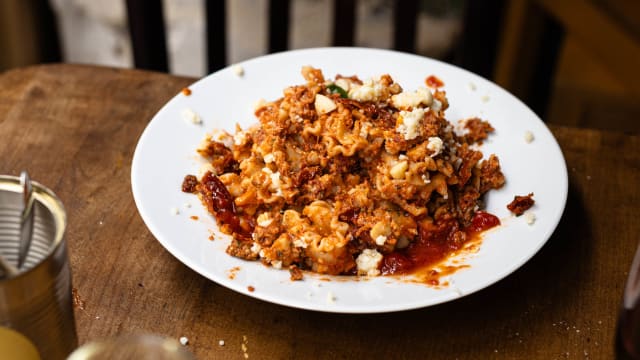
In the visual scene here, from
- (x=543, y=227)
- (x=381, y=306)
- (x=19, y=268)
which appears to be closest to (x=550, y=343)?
(x=543, y=227)

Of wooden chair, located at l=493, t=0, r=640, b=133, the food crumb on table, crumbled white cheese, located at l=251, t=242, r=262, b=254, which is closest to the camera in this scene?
the food crumb on table

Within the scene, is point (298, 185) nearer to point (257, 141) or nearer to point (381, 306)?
point (257, 141)

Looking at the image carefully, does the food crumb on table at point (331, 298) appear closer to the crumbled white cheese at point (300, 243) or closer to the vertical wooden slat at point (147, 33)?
the crumbled white cheese at point (300, 243)

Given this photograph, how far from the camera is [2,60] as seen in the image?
3.20 meters

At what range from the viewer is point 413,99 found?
4.92 ft

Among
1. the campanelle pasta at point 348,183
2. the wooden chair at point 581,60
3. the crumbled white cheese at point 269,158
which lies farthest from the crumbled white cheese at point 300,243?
the wooden chair at point 581,60

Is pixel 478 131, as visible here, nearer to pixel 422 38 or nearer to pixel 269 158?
pixel 269 158

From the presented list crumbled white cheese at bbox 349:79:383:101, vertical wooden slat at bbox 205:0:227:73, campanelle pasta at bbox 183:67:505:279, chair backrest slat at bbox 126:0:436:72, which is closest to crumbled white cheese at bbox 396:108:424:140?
campanelle pasta at bbox 183:67:505:279

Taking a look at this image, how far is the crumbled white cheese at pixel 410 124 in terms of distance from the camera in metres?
1.42

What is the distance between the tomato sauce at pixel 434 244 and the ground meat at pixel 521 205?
4 cm

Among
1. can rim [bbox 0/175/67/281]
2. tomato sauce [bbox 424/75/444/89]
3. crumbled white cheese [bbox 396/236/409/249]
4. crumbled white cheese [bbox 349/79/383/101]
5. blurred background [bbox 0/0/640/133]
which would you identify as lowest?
blurred background [bbox 0/0/640/133]

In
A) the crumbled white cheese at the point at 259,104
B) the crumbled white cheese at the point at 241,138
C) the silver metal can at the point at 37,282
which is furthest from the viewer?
the crumbled white cheese at the point at 259,104

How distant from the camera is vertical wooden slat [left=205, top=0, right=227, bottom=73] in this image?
2.82 m

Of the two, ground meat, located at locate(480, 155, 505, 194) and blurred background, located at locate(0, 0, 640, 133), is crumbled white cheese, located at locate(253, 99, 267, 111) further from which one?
blurred background, located at locate(0, 0, 640, 133)
